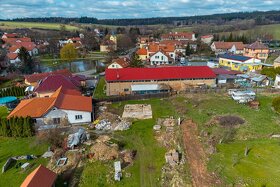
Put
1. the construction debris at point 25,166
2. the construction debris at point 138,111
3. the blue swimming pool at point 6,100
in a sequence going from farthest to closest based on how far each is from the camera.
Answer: the blue swimming pool at point 6,100 < the construction debris at point 138,111 < the construction debris at point 25,166

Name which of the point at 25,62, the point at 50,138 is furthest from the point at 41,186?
the point at 25,62

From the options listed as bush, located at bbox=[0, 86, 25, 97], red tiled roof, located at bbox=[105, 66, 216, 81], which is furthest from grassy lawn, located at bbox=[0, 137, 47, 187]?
red tiled roof, located at bbox=[105, 66, 216, 81]

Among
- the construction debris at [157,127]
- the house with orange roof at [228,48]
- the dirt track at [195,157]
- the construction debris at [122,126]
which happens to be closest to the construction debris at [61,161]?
the construction debris at [122,126]

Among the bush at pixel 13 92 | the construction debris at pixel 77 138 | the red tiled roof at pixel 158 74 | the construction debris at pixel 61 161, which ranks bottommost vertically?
the construction debris at pixel 61 161

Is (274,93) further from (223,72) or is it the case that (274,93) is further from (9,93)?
(9,93)

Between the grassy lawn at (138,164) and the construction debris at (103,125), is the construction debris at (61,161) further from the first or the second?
the construction debris at (103,125)

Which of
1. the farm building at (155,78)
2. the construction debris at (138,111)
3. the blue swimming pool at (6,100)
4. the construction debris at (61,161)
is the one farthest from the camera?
the farm building at (155,78)
